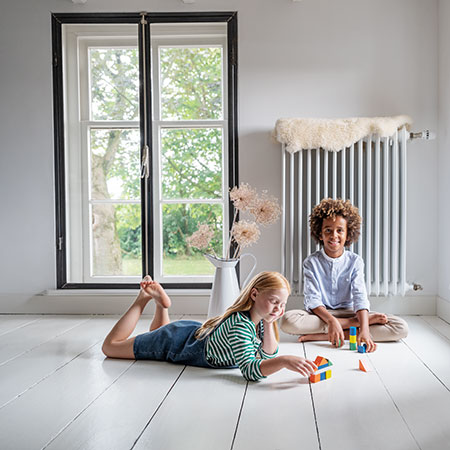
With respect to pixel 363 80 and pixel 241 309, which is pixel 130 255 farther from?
pixel 363 80

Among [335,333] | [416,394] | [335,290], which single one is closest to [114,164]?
[335,290]

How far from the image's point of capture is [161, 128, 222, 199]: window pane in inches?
118

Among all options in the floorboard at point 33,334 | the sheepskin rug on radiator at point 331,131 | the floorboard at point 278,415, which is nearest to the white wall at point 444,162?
the sheepskin rug on radiator at point 331,131

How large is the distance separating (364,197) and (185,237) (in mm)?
1034

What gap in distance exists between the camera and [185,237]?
3021 mm

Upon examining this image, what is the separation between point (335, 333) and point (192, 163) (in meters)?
1.32

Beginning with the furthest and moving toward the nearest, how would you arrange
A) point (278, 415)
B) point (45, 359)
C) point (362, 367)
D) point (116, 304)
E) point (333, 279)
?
point (116, 304), point (333, 279), point (45, 359), point (362, 367), point (278, 415)

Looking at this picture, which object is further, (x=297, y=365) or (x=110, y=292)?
(x=110, y=292)

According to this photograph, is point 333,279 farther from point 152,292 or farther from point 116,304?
point 116,304

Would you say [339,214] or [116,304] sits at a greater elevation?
[339,214]

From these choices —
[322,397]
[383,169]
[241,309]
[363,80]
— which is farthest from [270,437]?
[363,80]

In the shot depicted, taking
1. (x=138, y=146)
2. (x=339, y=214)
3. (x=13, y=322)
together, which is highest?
(x=138, y=146)

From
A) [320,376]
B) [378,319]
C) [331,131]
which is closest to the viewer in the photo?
[320,376]

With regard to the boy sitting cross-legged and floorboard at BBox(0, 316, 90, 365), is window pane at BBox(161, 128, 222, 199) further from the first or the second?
floorboard at BBox(0, 316, 90, 365)
